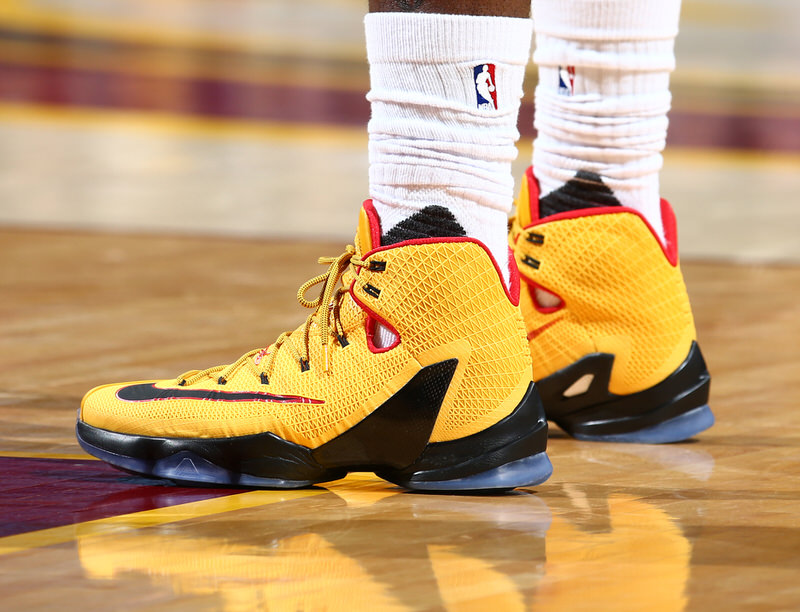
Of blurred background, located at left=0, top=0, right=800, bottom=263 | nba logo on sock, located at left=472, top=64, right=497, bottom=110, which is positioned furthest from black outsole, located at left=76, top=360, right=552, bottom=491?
blurred background, located at left=0, top=0, right=800, bottom=263

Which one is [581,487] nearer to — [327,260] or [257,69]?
[327,260]

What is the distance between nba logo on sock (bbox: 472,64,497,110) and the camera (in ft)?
3.48

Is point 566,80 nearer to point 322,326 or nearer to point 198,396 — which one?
point 322,326

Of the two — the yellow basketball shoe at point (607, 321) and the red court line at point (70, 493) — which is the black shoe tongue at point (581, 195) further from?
the red court line at point (70, 493)

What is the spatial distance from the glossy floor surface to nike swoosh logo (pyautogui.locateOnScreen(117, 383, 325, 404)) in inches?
2.9

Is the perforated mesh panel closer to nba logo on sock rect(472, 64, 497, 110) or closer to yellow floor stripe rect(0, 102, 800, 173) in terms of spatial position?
nba logo on sock rect(472, 64, 497, 110)

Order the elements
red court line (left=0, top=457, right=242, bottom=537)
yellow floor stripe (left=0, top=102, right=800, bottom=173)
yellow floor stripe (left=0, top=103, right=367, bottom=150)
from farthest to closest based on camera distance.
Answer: yellow floor stripe (left=0, top=103, right=367, bottom=150), yellow floor stripe (left=0, top=102, right=800, bottom=173), red court line (left=0, top=457, right=242, bottom=537)

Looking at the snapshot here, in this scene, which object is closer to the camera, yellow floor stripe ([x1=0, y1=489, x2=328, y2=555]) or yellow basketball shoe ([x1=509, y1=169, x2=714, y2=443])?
Answer: yellow floor stripe ([x1=0, y1=489, x2=328, y2=555])

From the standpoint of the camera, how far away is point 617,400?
1.34m

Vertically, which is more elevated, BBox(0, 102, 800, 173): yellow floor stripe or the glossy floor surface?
the glossy floor surface

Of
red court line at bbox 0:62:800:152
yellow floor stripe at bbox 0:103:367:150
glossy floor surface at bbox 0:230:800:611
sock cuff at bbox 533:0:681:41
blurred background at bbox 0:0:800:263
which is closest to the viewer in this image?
glossy floor surface at bbox 0:230:800:611

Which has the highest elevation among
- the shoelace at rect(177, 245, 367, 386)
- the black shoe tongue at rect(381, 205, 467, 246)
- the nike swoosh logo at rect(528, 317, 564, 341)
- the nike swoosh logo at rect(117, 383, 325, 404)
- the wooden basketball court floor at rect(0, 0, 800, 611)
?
the black shoe tongue at rect(381, 205, 467, 246)

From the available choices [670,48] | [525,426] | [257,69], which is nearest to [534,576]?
[525,426]
